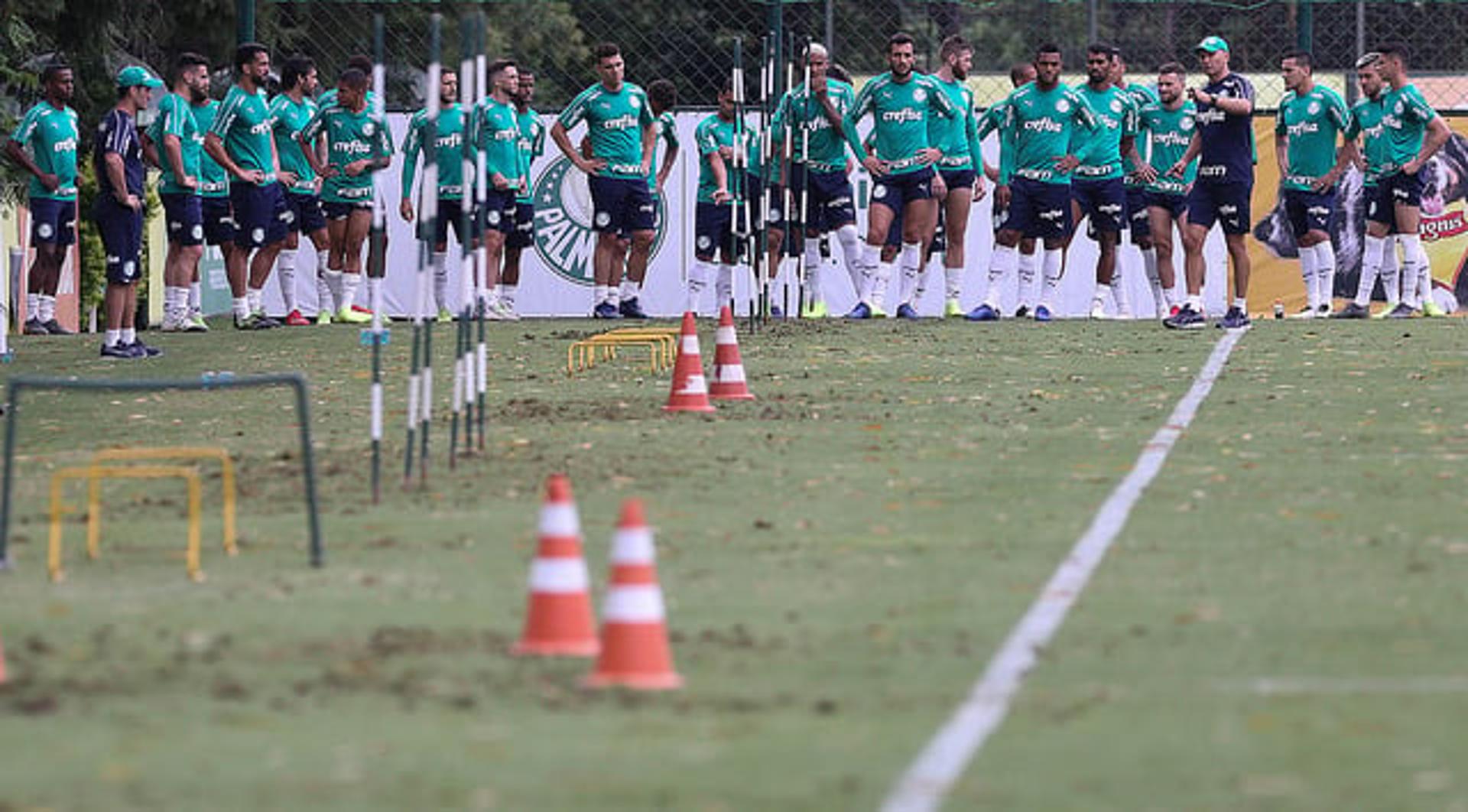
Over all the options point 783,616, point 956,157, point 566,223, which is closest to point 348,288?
point 566,223

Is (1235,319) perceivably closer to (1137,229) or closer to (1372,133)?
(1372,133)

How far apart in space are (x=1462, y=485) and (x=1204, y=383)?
18.6ft

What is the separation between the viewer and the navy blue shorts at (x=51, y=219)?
24.6m

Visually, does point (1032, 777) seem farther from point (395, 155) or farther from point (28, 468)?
point (395, 155)

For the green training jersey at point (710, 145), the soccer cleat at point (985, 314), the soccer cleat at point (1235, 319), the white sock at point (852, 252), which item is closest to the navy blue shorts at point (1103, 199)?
the soccer cleat at point (985, 314)

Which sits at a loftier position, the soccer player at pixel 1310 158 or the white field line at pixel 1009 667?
the soccer player at pixel 1310 158

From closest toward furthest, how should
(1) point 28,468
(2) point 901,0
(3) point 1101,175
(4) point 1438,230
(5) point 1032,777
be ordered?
1. (5) point 1032,777
2. (1) point 28,468
3. (3) point 1101,175
4. (4) point 1438,230
5. (2) point 901,0

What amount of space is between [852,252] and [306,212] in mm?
4913

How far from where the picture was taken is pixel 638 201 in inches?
1099

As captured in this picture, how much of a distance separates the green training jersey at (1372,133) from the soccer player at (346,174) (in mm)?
8277

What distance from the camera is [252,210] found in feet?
86.7

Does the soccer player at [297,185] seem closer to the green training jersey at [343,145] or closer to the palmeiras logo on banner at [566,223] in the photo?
the green training jersey at [343,145]

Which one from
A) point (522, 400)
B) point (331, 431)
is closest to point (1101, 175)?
point (522, 400)

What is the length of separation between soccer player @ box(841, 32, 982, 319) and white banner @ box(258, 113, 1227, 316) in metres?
2.09
